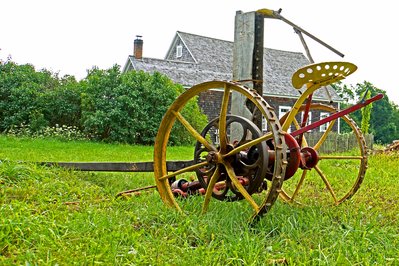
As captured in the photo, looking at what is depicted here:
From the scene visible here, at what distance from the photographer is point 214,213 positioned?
3.88 m

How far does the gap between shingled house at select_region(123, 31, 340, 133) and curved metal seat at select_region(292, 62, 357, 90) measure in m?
18.3

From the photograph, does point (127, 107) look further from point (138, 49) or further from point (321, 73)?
point (321, 73)

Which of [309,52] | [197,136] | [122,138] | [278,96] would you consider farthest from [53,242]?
[278,96]

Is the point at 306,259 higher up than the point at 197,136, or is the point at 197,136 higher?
the point at 197,136

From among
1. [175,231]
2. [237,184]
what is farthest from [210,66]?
[175,231]

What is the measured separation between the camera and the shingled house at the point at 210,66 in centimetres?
2298

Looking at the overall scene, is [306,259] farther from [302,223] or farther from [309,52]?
[309,52]

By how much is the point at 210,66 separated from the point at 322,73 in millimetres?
21420

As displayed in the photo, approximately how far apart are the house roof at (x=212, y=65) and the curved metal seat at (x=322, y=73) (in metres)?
18.3

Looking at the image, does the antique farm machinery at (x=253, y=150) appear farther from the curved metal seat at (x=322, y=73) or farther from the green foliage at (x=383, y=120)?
the green foliage at (x=383, y=120)

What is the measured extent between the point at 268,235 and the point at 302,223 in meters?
0.40

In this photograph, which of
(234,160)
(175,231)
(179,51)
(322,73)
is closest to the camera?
(175,231)

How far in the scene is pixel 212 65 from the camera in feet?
82.5

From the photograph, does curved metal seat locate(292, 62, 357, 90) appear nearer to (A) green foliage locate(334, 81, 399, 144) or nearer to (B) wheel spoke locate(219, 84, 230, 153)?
(B) wheel spoke locate(219, 84, 230, 153)
